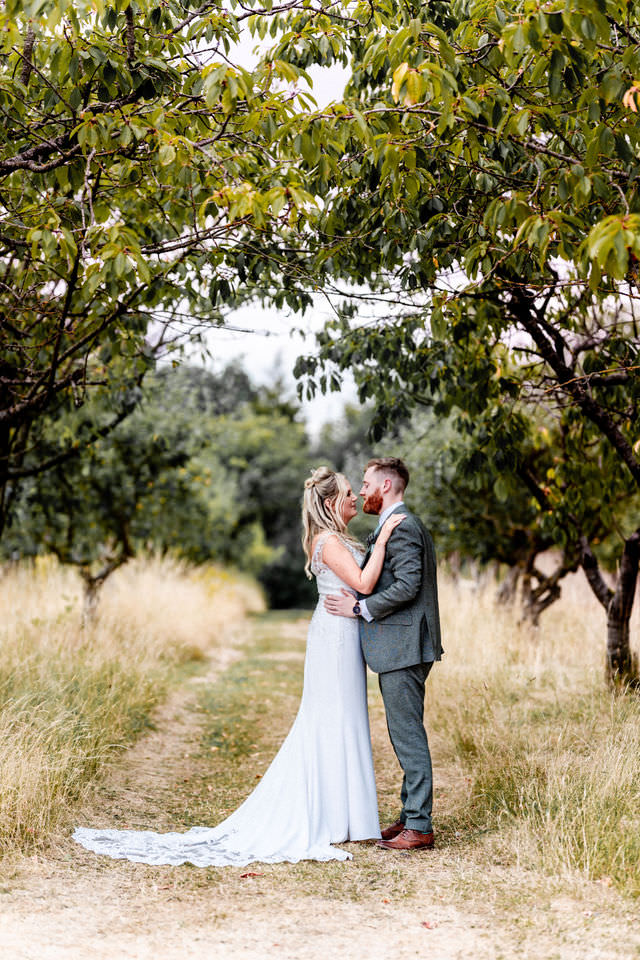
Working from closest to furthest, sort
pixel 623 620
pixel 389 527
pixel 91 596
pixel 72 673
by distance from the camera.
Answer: pixel 389 527, pixel 623 620, pixel 72 673, pixel 91 596

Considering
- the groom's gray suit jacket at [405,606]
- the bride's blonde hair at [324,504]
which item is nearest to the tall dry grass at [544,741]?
the groom's gray suit jacket at [405,606]

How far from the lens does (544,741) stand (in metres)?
6.18

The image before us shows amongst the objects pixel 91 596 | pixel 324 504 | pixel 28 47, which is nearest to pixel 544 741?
pixel 324 504

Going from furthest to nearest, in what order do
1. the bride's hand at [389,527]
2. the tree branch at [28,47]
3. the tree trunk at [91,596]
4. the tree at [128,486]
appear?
the tree at [128,486]
the tree trunk at [91,596]
the bride's hand at [389,527]
the tree branch at [28,47]

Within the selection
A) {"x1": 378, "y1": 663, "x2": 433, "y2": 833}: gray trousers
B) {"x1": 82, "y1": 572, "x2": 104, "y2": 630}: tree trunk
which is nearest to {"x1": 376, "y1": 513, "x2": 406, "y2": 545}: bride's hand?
{"x1": 378, "y1": 663, "x2": 433, "y2": 833}: gray trousers

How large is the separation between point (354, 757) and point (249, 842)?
28.4 inches

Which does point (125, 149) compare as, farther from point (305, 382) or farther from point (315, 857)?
point (315, 857)

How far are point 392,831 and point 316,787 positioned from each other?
1.73 feet

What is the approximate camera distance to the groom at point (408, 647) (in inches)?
185

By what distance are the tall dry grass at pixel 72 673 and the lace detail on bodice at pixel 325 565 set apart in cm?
187

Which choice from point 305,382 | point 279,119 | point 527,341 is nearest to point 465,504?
point 527,341

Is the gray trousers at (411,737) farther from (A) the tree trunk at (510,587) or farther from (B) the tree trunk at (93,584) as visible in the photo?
(A) the tree trunk at (510,587)

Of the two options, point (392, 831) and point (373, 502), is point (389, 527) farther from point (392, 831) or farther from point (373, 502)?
point (392, 831)

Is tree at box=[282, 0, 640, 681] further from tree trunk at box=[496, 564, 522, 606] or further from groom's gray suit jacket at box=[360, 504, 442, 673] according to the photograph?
tree trunk at box=[496, 564, 522, 606]
